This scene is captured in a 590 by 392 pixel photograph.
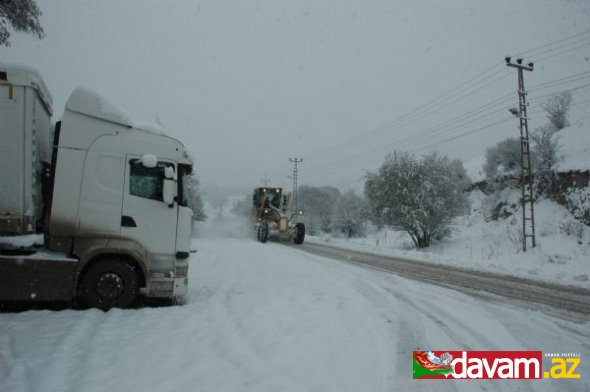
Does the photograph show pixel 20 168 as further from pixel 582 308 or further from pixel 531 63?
pixel 531 63

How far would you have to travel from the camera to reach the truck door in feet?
22.2

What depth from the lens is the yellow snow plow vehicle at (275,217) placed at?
25.0 metres

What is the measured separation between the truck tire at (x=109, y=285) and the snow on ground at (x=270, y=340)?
329 millimetres

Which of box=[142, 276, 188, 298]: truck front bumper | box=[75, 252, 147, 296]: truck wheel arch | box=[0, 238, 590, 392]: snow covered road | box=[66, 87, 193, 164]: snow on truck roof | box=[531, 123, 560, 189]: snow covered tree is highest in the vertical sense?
box=[531, 123, 560, 189]: snow covered tree

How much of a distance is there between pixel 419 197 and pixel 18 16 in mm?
22543

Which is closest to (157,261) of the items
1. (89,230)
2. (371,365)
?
(89,230)

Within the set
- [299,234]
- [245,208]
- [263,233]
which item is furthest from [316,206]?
[263,233]

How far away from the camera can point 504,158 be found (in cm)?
3478

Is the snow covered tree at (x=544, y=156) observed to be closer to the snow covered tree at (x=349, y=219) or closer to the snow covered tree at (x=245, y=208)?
the snow covered tree at (x=245, y=208)

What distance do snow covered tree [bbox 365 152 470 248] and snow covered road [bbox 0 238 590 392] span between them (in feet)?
58.1

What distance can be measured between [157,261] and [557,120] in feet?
136

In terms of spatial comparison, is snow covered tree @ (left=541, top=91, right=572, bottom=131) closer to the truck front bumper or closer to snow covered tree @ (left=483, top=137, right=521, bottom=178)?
snow covered tree @ (left=483, top=137, right=521, bottom=178)

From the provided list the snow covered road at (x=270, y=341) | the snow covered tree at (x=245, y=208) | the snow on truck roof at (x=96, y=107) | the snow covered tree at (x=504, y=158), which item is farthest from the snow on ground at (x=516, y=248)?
the snow covered tree at (x=245, y=208)

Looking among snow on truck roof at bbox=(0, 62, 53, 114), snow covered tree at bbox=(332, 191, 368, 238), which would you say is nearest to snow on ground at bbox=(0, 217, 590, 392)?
snow on truck roof at bbox=(0, 62, 53, 114)
